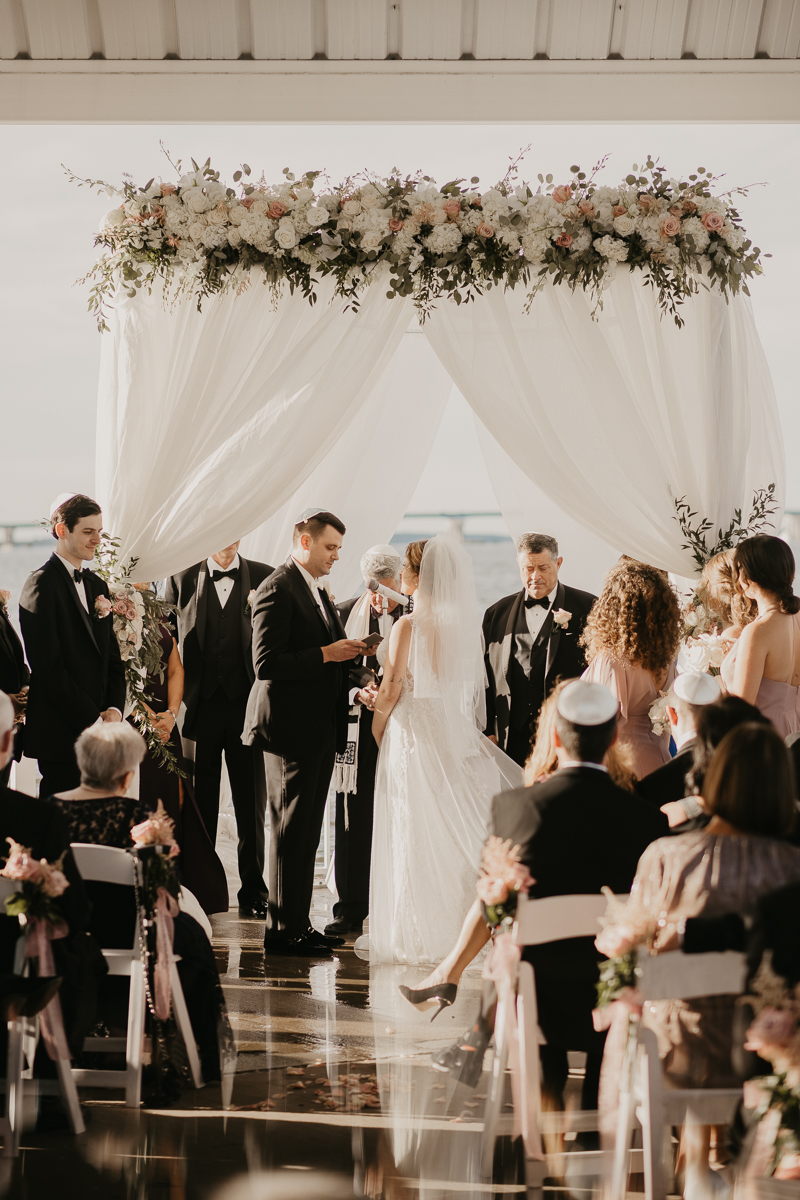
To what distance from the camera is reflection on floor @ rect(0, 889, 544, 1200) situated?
2.60 metres

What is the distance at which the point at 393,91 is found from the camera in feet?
19.2

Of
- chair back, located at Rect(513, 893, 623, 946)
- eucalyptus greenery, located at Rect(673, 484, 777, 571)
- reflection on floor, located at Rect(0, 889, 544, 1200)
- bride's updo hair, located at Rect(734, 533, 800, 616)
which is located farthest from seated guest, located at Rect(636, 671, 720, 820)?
eucalyptus greenery, located at Rect(673, 484, 777, 571)

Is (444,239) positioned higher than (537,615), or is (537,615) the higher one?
(444,239)

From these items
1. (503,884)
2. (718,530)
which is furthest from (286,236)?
(503,884)

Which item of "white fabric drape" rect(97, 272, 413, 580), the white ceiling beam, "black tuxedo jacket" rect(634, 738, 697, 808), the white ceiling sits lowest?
"black tuxedo jacket" rect(634, 738, 697, 808)

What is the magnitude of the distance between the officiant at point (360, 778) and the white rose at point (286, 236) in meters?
1.46

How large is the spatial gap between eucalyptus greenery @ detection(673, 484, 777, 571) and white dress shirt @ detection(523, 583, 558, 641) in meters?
0.77

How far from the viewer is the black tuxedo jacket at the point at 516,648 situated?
16.6ft

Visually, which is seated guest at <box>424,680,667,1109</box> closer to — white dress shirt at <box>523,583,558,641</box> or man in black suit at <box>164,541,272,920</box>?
white dress shirt at <box>523,583,558,641</box>

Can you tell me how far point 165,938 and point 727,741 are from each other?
161cm

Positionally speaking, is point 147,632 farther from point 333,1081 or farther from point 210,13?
point 210,13

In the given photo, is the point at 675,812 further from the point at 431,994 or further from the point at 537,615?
the point at 537,615

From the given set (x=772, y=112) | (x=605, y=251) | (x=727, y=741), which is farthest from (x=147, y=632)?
(x=772, y=112)

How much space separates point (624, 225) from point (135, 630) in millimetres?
2575
